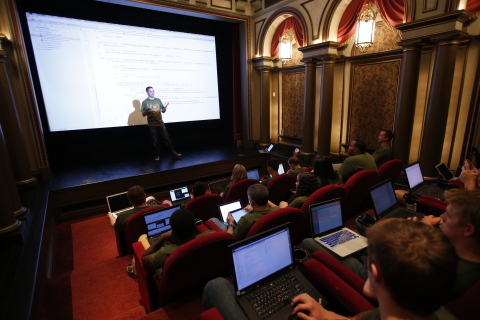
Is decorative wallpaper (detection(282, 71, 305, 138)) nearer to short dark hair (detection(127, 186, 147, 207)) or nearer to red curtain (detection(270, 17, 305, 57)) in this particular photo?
red curtain (detection(270, 17, 305, 57))

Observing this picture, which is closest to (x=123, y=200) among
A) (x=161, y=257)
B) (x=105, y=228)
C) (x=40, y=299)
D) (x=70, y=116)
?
(x=105, y=228)

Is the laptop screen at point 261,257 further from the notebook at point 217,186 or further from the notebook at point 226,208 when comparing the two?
the notebook at point 217,186

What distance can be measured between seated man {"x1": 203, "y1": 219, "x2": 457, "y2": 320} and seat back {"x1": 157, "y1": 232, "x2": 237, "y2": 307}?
2.39ft

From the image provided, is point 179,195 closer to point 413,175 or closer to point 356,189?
point 356,189

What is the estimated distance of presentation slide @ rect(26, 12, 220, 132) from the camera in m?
4.77

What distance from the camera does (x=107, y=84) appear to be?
533 cm

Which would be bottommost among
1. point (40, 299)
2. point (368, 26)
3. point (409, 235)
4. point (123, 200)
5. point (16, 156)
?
point (40, 299)

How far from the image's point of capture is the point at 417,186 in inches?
118

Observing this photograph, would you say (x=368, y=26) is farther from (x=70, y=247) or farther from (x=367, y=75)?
(x=70, y=247)

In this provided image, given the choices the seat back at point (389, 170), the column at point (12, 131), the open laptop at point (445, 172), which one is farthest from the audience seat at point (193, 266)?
the column at point (12, 131)

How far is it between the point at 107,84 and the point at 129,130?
1.05 meters

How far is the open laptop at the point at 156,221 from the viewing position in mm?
2150

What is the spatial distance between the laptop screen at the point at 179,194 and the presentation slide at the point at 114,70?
276 cm

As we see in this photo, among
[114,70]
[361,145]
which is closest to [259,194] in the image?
[361,145]
